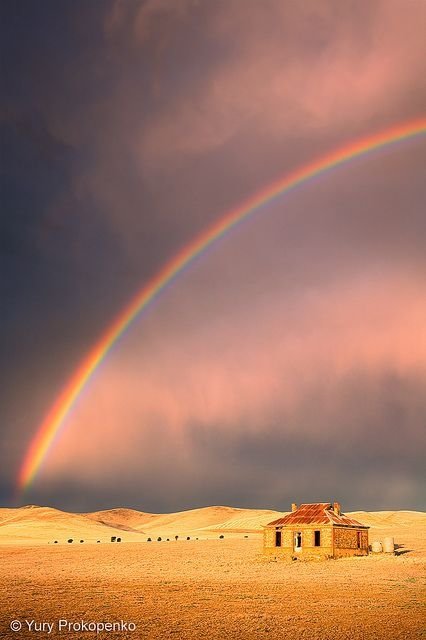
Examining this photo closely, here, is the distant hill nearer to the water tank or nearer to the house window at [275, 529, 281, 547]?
the house window at [275, 529, 281, 547]

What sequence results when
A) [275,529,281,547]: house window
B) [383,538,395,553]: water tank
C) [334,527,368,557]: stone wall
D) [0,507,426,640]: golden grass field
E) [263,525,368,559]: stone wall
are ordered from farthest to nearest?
[383,538,395,553]: water tank
[275,529,281,547]: house window
[334,527,368,557]: stone wall
[263,525,368,559]: stone wall
[0,507,426,640]: golden grass field

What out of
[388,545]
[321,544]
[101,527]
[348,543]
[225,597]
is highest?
[101,527]

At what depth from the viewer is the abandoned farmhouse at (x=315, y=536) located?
51.1 metres

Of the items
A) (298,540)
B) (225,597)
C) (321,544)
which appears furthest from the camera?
(298,540)

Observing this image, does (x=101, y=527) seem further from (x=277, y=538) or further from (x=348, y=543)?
(x=348, y=543)

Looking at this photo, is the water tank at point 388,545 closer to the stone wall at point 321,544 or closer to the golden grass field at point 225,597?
the stone wall at point 321,544

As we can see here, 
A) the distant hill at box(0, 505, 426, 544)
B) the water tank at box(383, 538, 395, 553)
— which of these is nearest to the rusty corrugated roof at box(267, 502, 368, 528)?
the water tank at box(383, 538, 395, 553)

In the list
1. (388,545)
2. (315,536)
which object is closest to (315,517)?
(315,536)

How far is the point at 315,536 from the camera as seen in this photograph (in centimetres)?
5194

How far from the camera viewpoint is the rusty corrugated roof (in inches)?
2087

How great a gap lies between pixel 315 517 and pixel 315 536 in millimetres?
2243

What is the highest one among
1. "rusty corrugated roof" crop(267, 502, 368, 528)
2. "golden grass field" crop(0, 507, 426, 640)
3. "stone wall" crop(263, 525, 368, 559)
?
"rusty corrugated roof" crop(267, 502, 368, 528)

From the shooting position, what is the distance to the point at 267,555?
2112 inches

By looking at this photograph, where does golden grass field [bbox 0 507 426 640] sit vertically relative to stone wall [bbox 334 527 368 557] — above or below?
below
